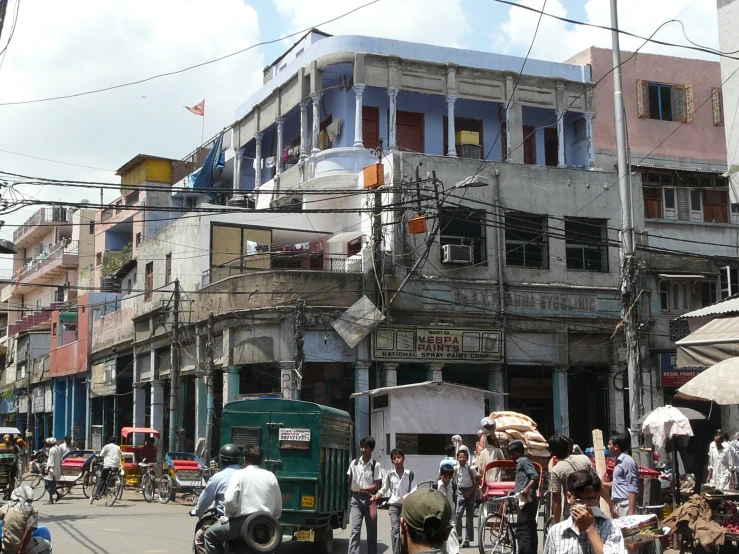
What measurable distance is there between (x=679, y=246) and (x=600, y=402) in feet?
20.2

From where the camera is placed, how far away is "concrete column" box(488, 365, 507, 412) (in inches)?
1166

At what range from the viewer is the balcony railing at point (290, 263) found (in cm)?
2975

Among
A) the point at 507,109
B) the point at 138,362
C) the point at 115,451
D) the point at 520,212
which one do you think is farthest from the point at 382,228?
the point at 138,362

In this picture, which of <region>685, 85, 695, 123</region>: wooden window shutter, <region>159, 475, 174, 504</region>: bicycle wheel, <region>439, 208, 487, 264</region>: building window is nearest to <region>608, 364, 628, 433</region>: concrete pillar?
<region>439, 208, 487, 264</region>: building window

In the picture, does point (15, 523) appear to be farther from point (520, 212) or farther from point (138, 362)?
point (138, 362)

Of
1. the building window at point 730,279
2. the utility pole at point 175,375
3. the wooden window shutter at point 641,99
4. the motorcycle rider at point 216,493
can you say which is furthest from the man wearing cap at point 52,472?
the wooden window shutter at point 641,99

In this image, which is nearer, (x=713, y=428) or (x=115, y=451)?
(x=115, y=451)

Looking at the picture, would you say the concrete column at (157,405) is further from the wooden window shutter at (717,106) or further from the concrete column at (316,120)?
the wooden window shutter at (717,106)

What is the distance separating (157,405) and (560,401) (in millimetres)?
15659

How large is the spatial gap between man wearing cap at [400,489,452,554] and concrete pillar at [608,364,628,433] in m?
→ 27.2

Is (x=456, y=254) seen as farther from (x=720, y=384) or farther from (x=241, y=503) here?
(x=241, y=503)

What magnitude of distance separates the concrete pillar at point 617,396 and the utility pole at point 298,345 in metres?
10.4

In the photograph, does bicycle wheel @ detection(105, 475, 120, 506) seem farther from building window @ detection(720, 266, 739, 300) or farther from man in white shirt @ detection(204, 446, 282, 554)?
building window @ detection(720, 266, 739, 300)

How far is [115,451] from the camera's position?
80.1ft
